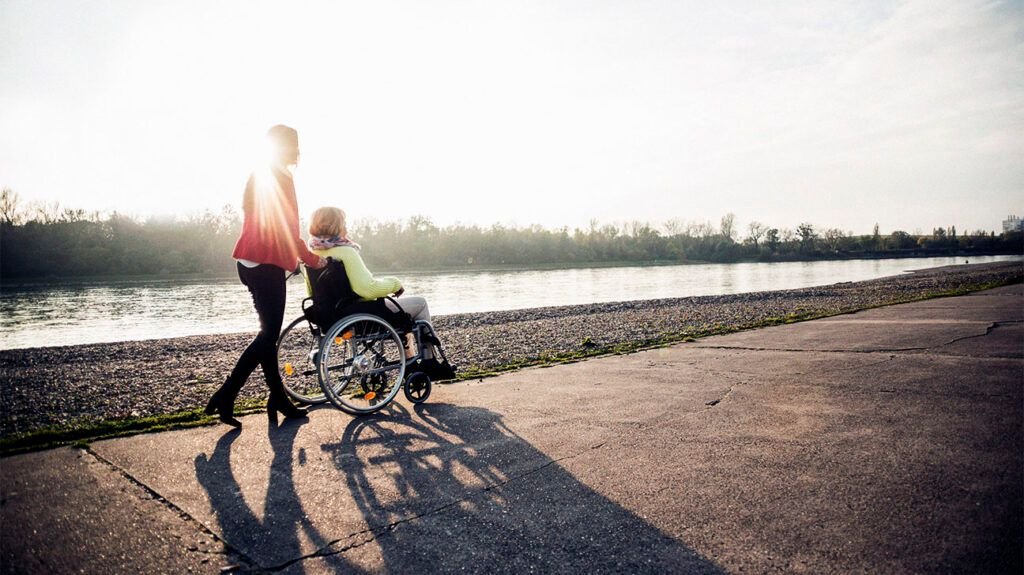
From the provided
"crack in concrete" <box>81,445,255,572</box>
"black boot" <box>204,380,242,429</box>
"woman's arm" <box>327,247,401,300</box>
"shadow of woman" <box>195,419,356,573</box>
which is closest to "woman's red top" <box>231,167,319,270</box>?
"woman's arm" <box>327,247,401,300</box>

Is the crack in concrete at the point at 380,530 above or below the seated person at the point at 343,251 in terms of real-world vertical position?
below

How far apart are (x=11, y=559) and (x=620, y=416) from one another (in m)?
3.36

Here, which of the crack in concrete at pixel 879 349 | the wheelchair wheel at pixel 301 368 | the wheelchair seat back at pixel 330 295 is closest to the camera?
the wheelchair seat back at pixel 330 295

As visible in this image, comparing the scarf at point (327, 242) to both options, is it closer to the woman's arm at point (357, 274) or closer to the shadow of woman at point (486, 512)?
the woman's arm at point (357, 274)

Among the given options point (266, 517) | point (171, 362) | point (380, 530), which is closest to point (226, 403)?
point (266, 517)

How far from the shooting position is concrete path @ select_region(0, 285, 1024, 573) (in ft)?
6.91

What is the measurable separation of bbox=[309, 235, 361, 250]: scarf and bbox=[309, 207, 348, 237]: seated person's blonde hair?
0.03m

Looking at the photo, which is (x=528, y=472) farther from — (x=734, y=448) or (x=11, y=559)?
(x=11, y=559)

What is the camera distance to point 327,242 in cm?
434

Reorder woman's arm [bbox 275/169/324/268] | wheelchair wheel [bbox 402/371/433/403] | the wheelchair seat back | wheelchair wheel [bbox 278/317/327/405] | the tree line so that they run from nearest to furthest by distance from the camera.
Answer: woman's arm [bbox 275/169/324/268]
the wheelchair seat back
wheelchair wheel [bbox 278/317/327/405]
wheelchair wheel [bbox 402/371/433/403]
the tree line

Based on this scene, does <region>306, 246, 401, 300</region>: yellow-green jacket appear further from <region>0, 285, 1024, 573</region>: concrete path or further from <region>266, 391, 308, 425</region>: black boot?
<region>0, 285, 1024, 573</region>: concrete path

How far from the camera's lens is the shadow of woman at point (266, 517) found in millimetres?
2133

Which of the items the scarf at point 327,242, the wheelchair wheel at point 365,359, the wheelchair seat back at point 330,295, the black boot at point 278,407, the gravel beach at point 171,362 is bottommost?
the gravel beach at point 171,362

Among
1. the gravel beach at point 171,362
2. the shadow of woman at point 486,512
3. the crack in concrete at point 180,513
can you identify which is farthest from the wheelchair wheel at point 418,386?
the crack in concrete at point 180,513
